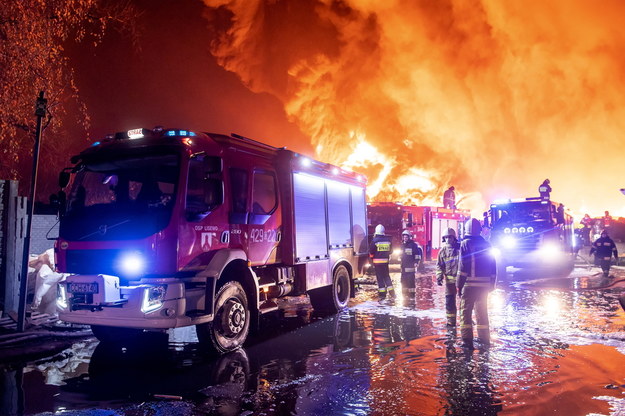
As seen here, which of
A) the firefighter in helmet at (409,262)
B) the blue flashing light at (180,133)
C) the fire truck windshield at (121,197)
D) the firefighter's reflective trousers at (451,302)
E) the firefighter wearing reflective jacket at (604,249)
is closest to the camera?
the fire truck windshield at (121,197)

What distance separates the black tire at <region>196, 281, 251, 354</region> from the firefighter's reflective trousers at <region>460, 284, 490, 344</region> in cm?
304

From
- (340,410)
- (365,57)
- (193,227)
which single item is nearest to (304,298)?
(193,227)

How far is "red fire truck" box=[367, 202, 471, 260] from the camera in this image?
2050cm

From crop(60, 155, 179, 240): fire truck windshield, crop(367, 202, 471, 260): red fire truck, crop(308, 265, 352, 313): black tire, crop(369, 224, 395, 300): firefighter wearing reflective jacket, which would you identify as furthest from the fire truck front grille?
crop(367, 202, 471, 260): red fire truck

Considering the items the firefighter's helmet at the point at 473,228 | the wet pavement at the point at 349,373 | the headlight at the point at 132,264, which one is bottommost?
the wet pavement at the point at 349,373

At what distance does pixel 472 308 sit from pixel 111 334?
5.21 m

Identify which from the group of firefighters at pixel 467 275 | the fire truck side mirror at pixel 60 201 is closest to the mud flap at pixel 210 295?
the fire truck side mirror at pixel 60 201

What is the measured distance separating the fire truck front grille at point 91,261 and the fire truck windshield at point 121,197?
7.5 inches

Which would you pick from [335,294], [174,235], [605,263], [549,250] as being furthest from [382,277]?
[605,263]

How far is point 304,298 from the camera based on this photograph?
11719mm

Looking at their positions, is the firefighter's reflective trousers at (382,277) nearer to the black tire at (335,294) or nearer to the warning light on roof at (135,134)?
the black tire at (335,294)

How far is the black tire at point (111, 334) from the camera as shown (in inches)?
273

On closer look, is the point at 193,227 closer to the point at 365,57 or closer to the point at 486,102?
the point at 365,57

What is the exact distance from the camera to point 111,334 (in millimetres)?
7082
